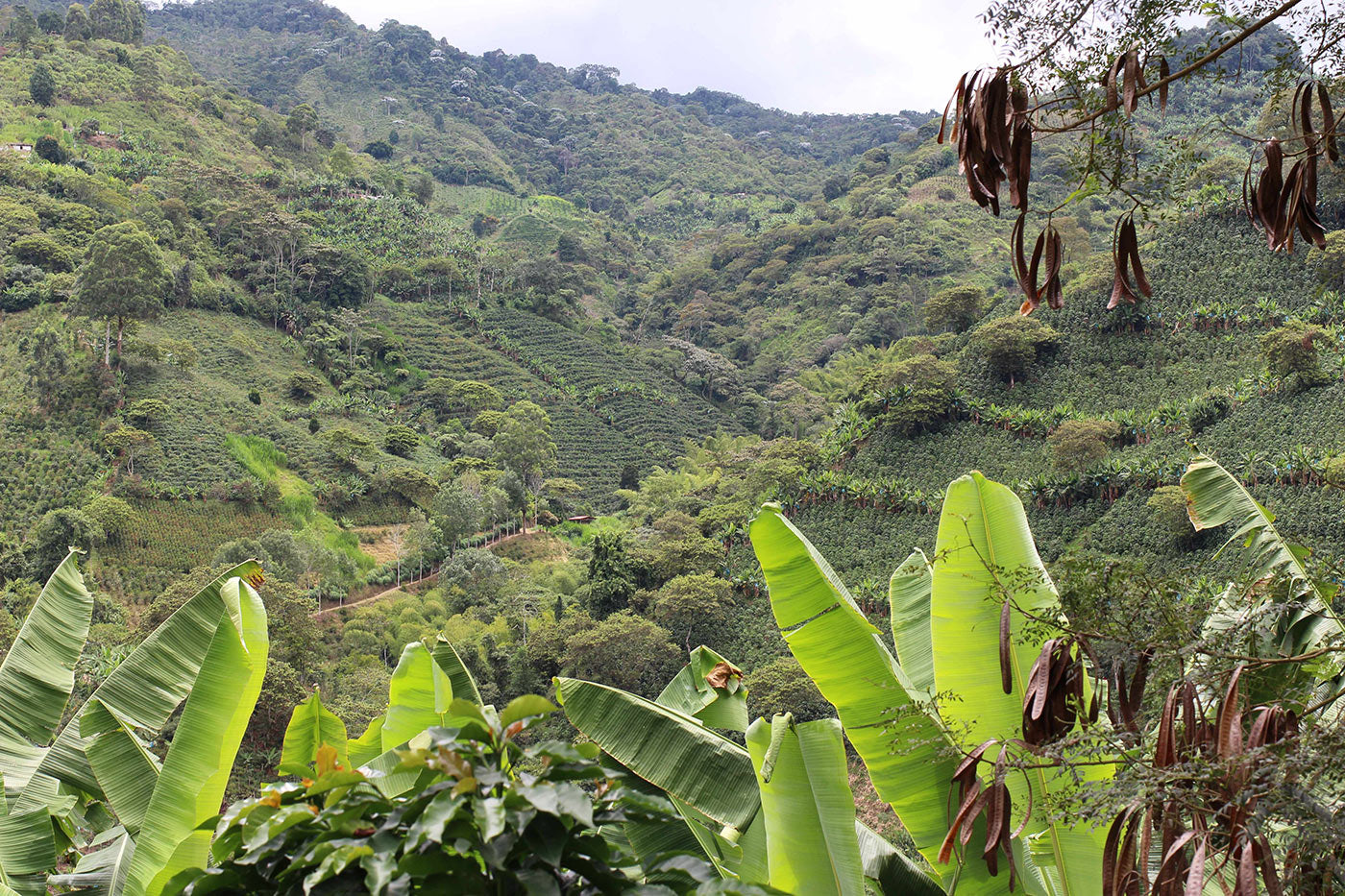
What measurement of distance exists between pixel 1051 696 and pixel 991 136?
151 cm

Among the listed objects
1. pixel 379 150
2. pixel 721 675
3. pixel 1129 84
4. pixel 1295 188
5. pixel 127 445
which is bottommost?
pixel 127 445

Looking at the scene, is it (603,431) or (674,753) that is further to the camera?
(603,431)

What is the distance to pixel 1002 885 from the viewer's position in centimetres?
304

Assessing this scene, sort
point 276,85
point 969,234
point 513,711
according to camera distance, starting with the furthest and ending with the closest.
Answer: point 276,85, point 969,234, point 513,711

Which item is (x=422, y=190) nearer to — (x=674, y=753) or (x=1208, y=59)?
(x=674, y=753)

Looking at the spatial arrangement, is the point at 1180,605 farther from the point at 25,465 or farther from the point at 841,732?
the point at 25,465

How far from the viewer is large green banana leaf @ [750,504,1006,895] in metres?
3.05

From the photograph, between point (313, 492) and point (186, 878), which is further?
point (313, 492)

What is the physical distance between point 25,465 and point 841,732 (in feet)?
92.1

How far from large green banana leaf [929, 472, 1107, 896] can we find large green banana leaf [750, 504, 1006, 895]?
8.8 inches

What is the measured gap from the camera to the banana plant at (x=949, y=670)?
3029 mm

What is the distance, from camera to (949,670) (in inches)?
128

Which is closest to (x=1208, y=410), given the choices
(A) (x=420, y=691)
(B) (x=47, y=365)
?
(A) (x=420, y=691)

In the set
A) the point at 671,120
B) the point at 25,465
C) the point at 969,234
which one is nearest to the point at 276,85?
the point at 671,120
